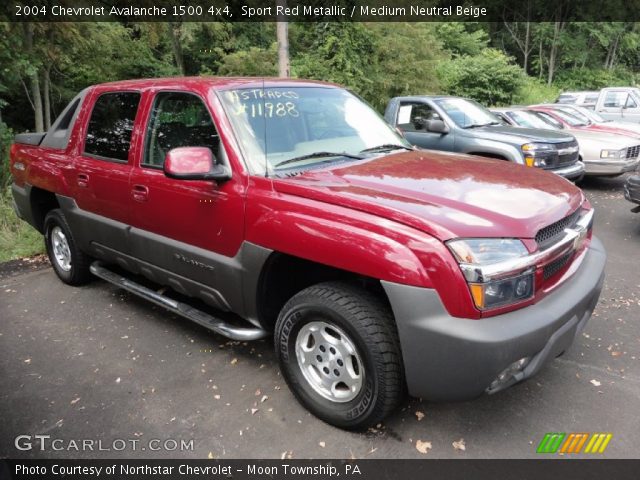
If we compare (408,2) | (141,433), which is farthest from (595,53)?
(141,433)

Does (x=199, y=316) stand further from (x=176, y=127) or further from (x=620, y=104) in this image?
(x=620, y=104)

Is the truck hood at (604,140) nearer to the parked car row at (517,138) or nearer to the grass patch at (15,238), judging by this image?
the parked car row at (517,138)

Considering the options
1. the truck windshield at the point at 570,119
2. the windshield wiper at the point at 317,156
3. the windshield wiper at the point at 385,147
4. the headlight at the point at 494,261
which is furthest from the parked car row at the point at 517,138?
the headlight at the point at 494,261

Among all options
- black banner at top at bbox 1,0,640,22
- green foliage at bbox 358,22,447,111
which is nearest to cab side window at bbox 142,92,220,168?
black banner at top at bbox 1,0,640,22

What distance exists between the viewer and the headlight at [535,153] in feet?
24.3

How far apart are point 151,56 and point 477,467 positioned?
1805 cm

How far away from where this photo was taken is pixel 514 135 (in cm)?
776

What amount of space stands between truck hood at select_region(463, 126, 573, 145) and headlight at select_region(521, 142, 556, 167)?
10cm

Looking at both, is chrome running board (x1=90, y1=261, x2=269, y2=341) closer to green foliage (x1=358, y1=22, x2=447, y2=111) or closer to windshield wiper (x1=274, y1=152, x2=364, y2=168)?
windshield wiper (x1=274, y1=152, x2=364, y2=168)

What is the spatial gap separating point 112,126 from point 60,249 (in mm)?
1716

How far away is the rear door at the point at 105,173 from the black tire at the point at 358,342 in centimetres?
177

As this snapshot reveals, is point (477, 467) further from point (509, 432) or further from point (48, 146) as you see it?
point (48, 146)

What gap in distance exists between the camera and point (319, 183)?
276 centimetres

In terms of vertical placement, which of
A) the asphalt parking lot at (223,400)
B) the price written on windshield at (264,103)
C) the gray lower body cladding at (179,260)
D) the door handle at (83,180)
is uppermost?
the price written on windshield at (264,103)
